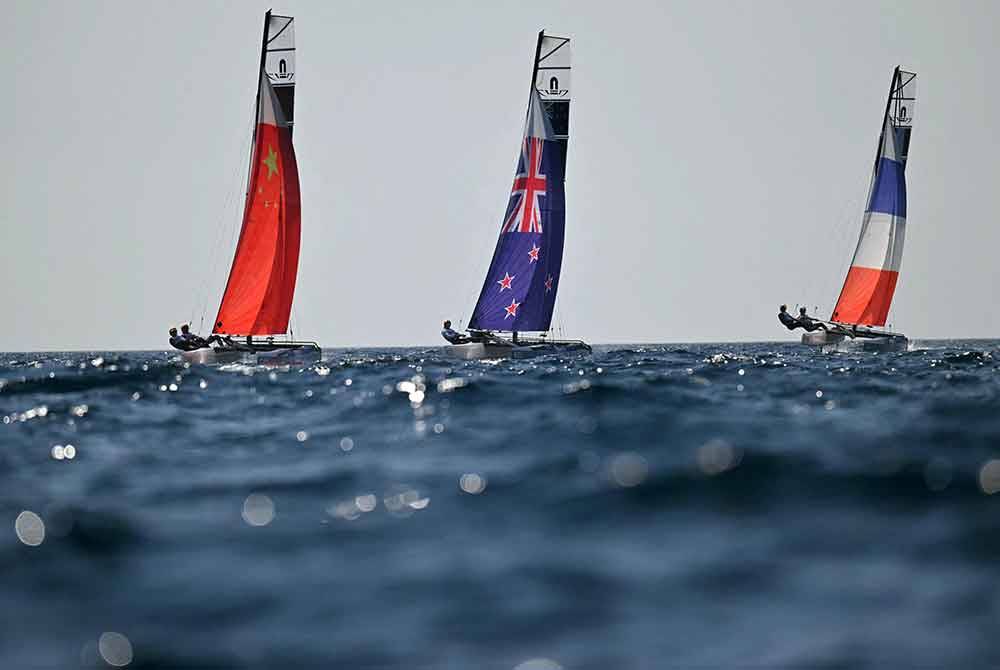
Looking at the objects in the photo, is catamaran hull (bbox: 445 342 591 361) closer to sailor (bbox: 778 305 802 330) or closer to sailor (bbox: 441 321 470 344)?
sailor (bbox: 441 321 470 344)

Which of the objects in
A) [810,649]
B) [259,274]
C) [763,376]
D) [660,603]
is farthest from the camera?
[259,274]

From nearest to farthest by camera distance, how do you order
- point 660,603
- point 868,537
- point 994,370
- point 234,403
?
point 660,603 → point 868,537 → point 234,403 → point 994,370

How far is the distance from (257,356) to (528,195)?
13.5 metres

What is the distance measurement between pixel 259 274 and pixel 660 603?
38829mm

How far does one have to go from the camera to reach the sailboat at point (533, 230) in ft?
148

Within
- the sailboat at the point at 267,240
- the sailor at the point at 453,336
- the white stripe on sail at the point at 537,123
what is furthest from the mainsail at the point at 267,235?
the white stripe on sail at the point at 537,123

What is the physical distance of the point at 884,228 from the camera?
5778 cm

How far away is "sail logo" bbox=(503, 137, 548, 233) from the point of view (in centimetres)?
4506

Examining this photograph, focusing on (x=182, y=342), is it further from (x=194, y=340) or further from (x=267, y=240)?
(x=267, y=240)

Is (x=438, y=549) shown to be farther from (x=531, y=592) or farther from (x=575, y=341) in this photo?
(x=575, y=341)

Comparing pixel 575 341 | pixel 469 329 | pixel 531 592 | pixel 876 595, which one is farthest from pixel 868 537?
pixel 575 341

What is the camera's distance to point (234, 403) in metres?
18.5

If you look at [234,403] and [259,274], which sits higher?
[259,274]

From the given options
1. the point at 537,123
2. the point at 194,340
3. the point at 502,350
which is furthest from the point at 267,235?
the point at 537,123
